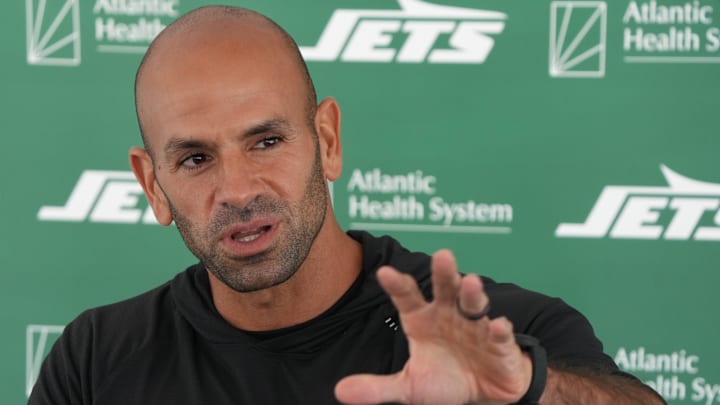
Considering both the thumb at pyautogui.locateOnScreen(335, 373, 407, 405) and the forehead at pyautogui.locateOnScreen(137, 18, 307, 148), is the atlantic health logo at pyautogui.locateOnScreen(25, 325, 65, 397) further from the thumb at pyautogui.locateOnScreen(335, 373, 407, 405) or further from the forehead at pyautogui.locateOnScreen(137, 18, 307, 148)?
the thumb at pyautogui.locateOnScreen(335, 373, 407, 405)

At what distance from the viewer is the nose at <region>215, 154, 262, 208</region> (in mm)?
1474

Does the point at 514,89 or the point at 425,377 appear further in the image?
the point at 514,89

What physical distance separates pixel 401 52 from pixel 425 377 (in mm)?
1553

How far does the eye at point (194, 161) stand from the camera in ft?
5.08

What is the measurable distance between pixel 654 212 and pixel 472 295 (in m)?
1.58

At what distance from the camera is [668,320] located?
8.30 feet

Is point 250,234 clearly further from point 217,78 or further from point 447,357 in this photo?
point 447,357

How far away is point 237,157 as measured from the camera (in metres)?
1.50

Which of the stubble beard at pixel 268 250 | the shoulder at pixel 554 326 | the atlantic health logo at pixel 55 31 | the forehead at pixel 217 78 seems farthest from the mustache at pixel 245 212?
the atlantic health logo at pixel 55 31

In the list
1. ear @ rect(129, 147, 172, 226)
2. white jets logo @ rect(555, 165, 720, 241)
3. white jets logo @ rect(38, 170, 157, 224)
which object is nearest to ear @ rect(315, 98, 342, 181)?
ear @ rect(129, 147, 172, 226)

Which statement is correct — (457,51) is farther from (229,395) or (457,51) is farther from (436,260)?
(436,260)

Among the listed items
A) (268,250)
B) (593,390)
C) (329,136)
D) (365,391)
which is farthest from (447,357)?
(329,136)

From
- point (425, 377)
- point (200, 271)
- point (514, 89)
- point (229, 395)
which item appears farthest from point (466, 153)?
point (425, 377)

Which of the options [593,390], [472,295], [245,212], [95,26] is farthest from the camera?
[95,26]
